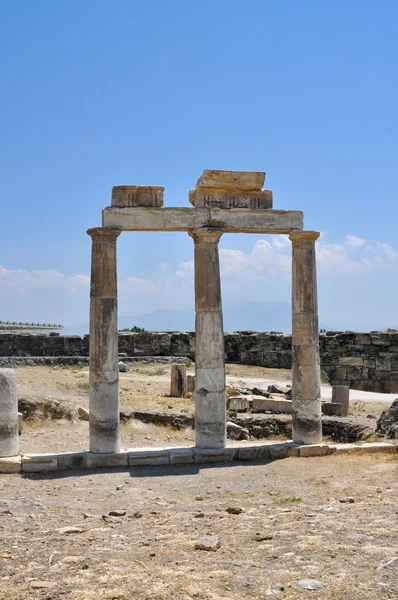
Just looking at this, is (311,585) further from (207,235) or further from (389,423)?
(389,423)

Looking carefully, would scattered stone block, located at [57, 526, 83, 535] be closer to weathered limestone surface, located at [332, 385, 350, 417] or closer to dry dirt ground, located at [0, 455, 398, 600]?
dry dirt ground, located at [0, 455, 398, 600]

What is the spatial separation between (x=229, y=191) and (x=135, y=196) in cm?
204

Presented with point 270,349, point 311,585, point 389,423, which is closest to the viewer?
point 311,585

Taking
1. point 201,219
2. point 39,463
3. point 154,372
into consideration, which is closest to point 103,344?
point 39,463

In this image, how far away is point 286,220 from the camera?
1512cm

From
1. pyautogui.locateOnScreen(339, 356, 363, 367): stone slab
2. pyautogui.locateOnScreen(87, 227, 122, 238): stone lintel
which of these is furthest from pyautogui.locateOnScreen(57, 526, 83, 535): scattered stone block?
pyautogui.locateOnScreen(339, 356, 363, 367): stone slab

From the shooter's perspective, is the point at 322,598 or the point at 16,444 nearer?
the point at 322,598

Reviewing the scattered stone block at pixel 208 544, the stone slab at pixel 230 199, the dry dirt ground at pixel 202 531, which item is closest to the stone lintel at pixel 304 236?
the stone slab at pixel 230 199

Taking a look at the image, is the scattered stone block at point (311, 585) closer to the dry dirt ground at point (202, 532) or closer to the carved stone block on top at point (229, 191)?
the dry dirt ground at point (202, 532)

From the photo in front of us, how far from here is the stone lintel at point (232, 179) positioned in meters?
14.6

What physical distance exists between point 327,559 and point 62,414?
11399 millimetres

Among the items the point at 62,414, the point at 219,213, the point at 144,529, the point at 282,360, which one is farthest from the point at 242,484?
the point at 282,360

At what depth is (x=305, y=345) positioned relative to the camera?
50.2 feet

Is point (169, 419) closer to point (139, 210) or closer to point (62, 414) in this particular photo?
point (62, 414)
